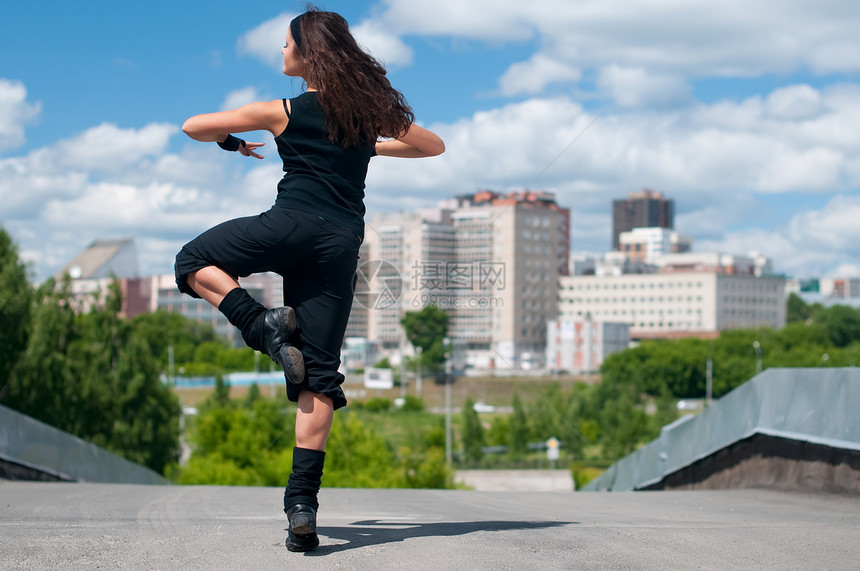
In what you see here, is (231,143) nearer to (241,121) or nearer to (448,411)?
(241,121)

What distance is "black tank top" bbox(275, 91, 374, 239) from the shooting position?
12.3 ft

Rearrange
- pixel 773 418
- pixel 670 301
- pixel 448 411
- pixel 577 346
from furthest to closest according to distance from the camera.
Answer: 1. pixel 670 301
2. pixel 577 346
3. pixel 448 411
4. pixel 773 418

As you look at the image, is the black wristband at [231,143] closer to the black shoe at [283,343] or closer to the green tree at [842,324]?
the black shoe at [283,343]

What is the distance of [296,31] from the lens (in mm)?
3891

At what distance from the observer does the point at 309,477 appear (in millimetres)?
3670

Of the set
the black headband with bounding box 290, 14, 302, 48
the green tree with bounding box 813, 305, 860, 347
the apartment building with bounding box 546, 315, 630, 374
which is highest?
the green tree with bounding box 813, 305, 860, 347

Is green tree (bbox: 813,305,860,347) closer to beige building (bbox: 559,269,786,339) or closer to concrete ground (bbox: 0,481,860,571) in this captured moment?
beige building (bbox: 559,269,786,339)

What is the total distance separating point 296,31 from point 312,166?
0.57m

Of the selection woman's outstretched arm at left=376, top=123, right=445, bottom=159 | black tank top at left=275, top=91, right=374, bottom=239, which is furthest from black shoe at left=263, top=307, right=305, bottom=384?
woman's outstretched arm at left=376, top=123, right=445, bottom=159

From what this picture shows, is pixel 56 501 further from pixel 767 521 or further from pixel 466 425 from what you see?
pixel 466 425

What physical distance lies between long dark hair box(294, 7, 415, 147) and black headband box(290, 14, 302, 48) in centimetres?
1

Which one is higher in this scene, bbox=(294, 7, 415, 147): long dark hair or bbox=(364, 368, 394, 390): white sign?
bbox=(294, 7, 415, 147): long dark hair

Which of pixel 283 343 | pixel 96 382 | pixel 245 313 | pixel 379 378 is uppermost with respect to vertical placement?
pixel 245 313

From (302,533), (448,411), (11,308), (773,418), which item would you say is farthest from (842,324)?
(302,533)
